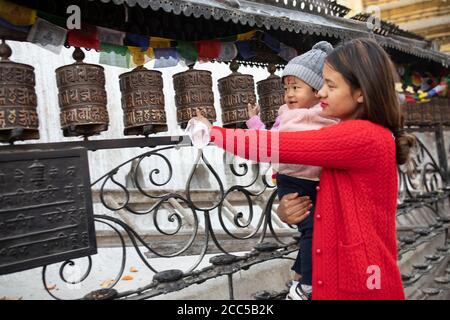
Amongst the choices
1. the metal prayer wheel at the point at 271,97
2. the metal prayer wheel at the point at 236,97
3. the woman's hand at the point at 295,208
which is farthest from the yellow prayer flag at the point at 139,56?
the woman's hand at the point at 295,208

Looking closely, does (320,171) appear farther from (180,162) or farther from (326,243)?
(180,162)

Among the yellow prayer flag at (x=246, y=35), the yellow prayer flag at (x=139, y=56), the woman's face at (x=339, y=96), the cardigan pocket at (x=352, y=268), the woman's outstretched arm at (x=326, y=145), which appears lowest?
the cardigan pocket at (x=352, y=268)

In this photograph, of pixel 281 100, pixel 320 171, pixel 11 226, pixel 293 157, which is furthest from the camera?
pixel 281 100

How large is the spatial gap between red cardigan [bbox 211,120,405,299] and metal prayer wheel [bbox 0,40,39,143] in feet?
3.79

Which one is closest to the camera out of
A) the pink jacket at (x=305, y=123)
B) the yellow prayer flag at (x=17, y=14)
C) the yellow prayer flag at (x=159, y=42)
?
the pink jacket at (x=305, y=123)

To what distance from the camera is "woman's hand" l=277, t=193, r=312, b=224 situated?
2.12m

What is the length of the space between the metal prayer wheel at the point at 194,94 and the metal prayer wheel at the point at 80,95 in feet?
2.09

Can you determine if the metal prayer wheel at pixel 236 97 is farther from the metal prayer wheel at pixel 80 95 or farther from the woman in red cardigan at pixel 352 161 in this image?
the woman in red cardigan at pixel 352 161

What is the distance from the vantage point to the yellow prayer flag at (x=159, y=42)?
307 cm

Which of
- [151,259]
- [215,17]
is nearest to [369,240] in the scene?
[215,17]

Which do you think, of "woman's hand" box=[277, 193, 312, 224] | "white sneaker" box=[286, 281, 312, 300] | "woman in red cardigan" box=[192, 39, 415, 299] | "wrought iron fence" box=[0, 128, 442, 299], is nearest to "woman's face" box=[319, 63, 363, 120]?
"woman in red cardigan" box=[192, 39, 415, 299]

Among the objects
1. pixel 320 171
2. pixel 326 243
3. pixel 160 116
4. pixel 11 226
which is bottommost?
pixel 326 243

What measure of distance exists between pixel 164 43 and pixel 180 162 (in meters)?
5.06

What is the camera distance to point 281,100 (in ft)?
11.4
